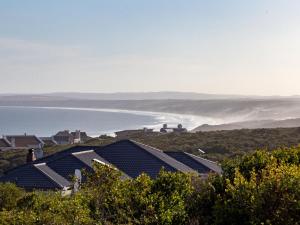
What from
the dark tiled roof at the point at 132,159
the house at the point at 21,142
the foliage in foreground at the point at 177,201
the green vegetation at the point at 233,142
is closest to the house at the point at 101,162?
the dark tiled roof at the point at 132,159

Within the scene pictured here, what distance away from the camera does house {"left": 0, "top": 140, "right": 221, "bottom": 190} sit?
23.1 m

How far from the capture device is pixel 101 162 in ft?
74.1

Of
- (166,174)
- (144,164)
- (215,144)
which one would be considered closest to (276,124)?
(215,144)

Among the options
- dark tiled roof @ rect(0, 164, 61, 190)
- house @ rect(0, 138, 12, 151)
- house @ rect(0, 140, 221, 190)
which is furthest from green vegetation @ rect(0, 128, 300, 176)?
dark tiled roof @ rect(0, 164, 61, 190)

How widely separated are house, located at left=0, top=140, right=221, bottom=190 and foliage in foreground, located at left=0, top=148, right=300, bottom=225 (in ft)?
36.6

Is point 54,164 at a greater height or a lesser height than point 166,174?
lesser

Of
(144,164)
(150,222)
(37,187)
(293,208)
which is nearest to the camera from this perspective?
(293,208)

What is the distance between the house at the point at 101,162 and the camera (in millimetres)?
23062

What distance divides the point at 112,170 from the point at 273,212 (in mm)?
3220

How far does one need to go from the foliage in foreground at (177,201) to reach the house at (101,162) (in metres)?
11.2

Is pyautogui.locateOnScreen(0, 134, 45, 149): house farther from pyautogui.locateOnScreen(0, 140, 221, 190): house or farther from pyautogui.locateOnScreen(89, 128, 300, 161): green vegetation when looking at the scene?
pyautogui.locateOnScreen(0, 140, 221, 190): house

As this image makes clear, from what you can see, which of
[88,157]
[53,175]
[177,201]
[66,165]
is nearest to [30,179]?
[53,175]

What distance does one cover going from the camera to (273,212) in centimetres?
841

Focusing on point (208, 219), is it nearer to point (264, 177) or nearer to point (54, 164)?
point (264, 177)
